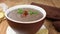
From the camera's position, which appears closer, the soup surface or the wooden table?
the soup surface

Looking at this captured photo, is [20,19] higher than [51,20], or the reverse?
[20,19]

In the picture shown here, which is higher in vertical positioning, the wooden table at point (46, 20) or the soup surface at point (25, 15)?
the soup surface at point (25, 15)

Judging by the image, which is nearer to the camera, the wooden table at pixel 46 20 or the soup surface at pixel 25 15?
the soup surface at pixel 25 15

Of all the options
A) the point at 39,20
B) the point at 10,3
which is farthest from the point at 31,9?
the point at 10,3

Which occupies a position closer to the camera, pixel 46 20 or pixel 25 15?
pixel 25 15

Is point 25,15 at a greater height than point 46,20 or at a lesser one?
greater

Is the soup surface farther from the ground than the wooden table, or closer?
farther from the ground

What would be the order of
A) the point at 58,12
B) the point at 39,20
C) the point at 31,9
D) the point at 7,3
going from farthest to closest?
the point at 7,3 < the point at 58,12 < the point at 31,9 < the point at 39,20

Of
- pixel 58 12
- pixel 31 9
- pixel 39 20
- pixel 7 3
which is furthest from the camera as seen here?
pixel 7 3

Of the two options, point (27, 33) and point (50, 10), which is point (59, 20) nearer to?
point (50, 10)

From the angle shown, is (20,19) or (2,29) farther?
(2,29)
